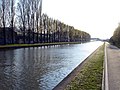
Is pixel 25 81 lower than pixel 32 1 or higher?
lower

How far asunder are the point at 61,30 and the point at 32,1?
1898 inches

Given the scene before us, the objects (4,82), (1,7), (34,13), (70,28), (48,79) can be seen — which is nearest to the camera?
(4,82)

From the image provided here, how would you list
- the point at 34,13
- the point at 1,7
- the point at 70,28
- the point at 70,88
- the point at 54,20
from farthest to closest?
the point at 70,28
the point at 54,20
the point at 34,13
the point at 1,7
the point at 70,88

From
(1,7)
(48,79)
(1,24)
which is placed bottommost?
(48,79)

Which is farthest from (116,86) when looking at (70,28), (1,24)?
(70,28)

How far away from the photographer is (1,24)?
57812mm

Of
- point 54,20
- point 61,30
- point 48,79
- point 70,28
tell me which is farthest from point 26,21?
point 70,28

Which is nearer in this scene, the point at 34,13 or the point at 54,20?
the point at 34,13

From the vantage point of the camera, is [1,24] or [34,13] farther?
[34,13]

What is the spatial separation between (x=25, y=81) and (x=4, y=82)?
3.61ft

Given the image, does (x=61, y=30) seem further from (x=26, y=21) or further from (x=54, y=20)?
(x=26, y=21)

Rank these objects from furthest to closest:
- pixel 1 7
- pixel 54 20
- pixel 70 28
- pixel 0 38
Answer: pixel 70 28 < pixel 54 20 < pixel 0 38 < pixel 1 7

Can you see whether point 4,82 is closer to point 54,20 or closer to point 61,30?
point 54,20

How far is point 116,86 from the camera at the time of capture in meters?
10.9
